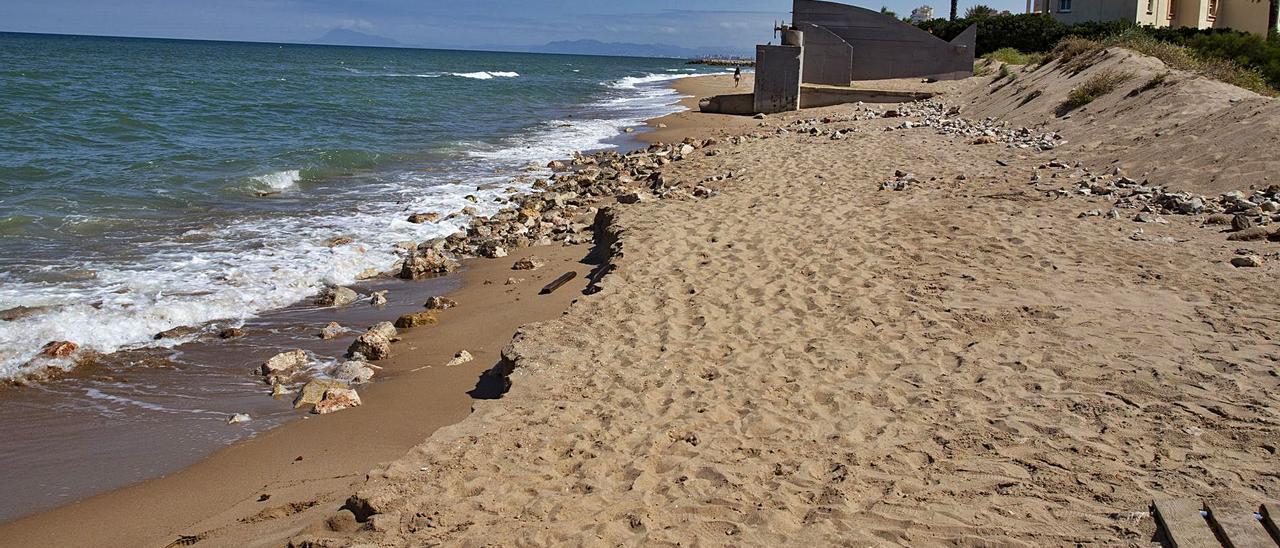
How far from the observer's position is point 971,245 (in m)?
8.00

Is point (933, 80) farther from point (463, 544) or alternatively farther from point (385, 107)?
point (463, 544)

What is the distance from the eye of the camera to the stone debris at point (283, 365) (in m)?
6.53

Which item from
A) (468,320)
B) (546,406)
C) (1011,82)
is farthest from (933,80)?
(546,406)

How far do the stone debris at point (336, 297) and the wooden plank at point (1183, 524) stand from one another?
694 centimetres

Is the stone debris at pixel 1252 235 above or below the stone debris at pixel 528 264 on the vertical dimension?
above

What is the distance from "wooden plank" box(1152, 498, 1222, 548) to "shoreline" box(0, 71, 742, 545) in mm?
3558

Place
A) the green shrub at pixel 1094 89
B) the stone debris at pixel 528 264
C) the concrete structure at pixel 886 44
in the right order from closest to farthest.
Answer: the stone debris at pixel 528 264, the green shrub at pixel 1094 89, the concrete structure at pixel 886 44

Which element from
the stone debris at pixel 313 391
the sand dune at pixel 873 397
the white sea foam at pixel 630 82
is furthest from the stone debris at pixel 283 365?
the white sea foam at pixel 630 82

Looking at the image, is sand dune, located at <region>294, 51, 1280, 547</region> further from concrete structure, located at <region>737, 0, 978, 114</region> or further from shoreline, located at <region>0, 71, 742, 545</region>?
concrete structure, located at <region>737, 0, 978, 114</region>

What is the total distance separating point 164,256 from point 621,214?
5.14m

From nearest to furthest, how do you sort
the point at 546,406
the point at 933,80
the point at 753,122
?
the point at 546,406 < the point at 753,122 < the point at 933,80

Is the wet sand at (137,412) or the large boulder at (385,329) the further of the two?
the large boulder at (385,329)

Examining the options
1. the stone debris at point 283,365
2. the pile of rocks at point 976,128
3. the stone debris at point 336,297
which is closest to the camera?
the stone debris at point 283,365

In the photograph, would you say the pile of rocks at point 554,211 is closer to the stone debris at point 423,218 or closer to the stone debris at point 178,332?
the stone debris at point 423,218
